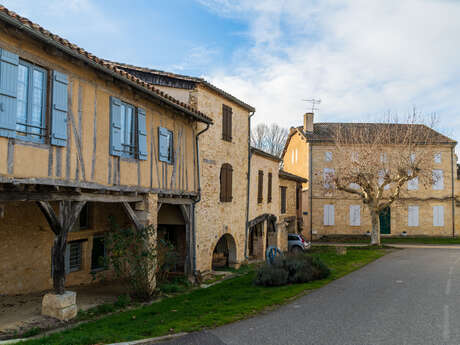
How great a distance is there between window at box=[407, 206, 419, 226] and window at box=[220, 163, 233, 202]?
62.5ft

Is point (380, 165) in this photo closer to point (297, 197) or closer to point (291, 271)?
point (297, 197)

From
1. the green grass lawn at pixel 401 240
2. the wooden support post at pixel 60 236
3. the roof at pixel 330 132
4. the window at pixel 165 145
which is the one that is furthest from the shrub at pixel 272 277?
the green grass lawn at pixel 401 240

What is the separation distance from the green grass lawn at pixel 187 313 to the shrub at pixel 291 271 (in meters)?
0.33

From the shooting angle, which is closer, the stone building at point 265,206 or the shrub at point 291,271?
the shrub at point 291,271

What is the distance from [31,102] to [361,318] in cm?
717

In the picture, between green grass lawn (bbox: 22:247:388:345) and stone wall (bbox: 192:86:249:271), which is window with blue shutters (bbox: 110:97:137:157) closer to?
green grass lawn (bbox: 22:247:388:345)

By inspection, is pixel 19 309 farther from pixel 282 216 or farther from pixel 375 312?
pixel 282 216

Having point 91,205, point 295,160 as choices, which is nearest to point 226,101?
point 91,205

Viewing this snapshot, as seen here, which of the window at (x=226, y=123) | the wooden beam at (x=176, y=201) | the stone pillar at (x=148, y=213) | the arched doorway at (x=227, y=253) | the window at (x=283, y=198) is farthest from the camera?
the window at (x=283, y=198)

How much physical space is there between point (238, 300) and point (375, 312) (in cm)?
314

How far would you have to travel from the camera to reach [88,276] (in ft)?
39.6

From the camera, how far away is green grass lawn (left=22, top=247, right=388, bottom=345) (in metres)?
6.56

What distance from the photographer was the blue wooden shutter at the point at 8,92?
6.16 metres

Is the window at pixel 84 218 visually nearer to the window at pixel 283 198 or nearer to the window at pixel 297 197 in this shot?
the window at pixel 283 198
